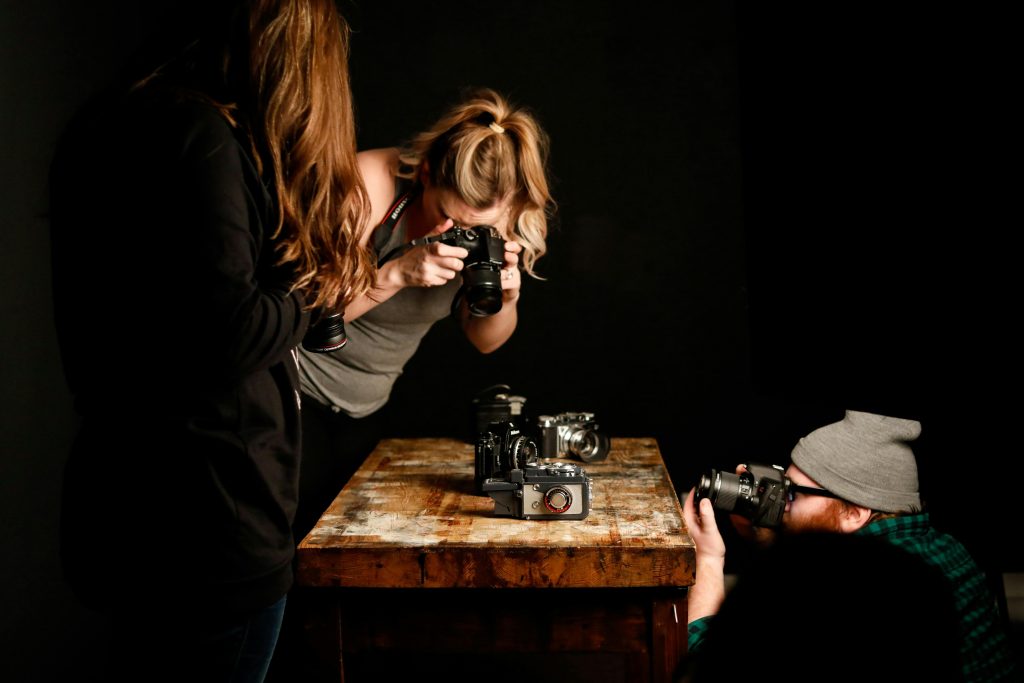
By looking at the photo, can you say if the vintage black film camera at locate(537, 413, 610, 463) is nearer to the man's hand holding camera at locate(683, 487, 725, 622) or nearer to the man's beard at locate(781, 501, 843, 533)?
the man's hand holding camera at locate(683, 487, 725, 622)

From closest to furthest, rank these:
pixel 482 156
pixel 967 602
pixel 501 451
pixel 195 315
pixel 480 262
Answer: pixel 195 315
pixel 967 602
pixel 501 451
pixel 480 262
pixel 482 156

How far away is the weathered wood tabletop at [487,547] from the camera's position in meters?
1.34

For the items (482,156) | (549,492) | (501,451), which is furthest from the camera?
(482,156)

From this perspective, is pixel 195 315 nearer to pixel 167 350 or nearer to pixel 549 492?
pixel 167 350

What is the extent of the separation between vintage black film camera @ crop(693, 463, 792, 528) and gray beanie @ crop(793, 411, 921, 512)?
10cm

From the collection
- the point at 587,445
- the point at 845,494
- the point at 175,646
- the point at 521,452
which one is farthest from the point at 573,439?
the point at 175,646

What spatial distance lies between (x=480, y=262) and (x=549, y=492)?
0.50 metres

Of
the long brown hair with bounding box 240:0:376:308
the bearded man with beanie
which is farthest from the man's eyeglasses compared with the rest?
the long brown hair with bounding box 240:0:376:308

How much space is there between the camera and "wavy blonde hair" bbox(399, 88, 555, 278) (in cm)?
184

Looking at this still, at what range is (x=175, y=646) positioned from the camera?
3.13 ft

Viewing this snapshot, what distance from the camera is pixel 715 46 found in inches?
101

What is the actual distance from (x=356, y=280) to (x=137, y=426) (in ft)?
1.06

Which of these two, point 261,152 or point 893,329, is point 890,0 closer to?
point 893,329

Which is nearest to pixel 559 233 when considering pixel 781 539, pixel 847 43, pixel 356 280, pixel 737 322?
pixel 737 322
